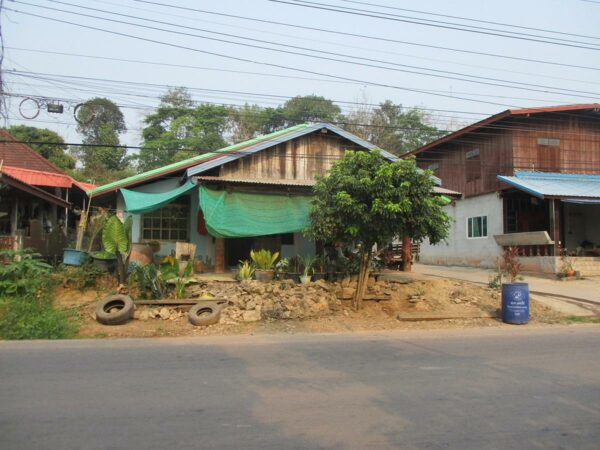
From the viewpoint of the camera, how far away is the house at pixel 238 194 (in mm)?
13344

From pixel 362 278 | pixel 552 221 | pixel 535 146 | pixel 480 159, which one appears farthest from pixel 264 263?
pixel 535 146

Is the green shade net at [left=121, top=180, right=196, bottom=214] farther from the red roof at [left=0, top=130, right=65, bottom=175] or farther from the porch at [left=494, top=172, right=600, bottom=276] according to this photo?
the porch at [left=494, top=172, right=600, bottom=276]

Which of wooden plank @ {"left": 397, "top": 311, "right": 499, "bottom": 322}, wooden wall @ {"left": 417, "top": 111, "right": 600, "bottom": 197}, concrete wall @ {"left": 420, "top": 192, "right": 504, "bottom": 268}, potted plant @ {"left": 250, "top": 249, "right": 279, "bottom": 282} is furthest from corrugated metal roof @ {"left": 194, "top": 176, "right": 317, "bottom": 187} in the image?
wooden wall @ {"left": 417, "top": 111, "right": 600, "bottom": 197}

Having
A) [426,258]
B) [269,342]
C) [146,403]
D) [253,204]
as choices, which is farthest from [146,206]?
[426,258]

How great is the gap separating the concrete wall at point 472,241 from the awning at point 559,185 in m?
1.61

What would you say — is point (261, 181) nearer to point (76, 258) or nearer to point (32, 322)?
point (76, 258)

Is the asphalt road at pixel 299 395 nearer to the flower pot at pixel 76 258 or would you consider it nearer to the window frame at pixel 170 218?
the flower pot at pixel 76 258

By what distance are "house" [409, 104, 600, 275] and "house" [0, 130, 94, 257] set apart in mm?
16604

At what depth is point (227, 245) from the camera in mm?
16156

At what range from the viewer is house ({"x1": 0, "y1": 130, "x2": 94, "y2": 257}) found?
14.5 metres

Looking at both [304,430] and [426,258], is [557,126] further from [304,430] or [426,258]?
[304,430]

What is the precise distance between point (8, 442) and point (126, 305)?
21.4ft

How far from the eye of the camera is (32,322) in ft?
31.0

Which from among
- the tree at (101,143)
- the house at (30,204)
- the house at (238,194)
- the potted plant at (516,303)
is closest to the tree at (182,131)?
the tree at (101,143)
